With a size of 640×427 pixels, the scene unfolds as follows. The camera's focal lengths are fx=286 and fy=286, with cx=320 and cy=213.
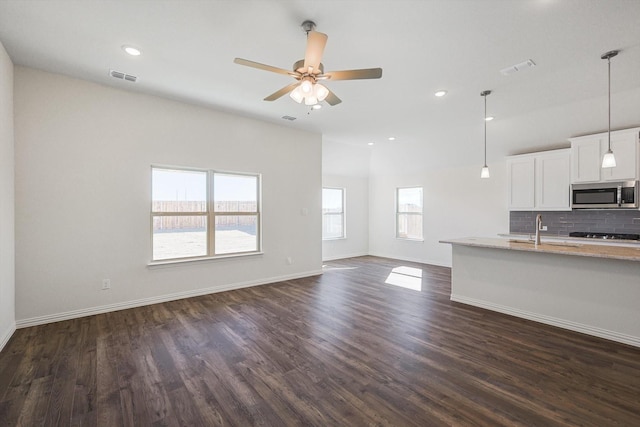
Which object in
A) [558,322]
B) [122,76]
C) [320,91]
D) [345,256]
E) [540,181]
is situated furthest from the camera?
[345,256]

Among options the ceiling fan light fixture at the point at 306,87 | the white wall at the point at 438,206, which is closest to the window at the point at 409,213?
the white wall at the point at 438,206

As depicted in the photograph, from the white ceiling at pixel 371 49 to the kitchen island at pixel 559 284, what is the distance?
2.10m

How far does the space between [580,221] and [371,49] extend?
5217mm

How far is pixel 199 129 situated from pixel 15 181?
2257 millimetres

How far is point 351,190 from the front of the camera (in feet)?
27.9

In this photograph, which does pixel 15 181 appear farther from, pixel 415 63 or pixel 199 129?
pixel 415 63

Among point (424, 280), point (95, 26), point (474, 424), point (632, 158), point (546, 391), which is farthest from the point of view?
point (424, 280)

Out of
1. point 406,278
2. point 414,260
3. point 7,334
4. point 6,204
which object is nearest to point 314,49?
point 6,204

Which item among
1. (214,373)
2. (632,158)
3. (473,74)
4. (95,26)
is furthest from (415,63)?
(632,158)

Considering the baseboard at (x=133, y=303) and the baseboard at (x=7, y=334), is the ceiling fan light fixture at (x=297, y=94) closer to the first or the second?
the baseboard at (x=133, y=303)

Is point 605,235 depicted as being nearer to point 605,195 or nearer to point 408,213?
point 605,195

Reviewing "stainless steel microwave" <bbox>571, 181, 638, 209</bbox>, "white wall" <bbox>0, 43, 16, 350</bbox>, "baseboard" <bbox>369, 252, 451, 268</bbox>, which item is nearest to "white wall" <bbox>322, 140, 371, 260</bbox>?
"baseboard" <bbox>369, 252, 451, 268</bbox>

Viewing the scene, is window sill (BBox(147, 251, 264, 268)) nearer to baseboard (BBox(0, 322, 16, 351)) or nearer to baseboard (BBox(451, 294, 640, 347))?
baseboard (BBox(0, 322, 16, 351))

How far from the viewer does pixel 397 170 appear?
26.2 feet
